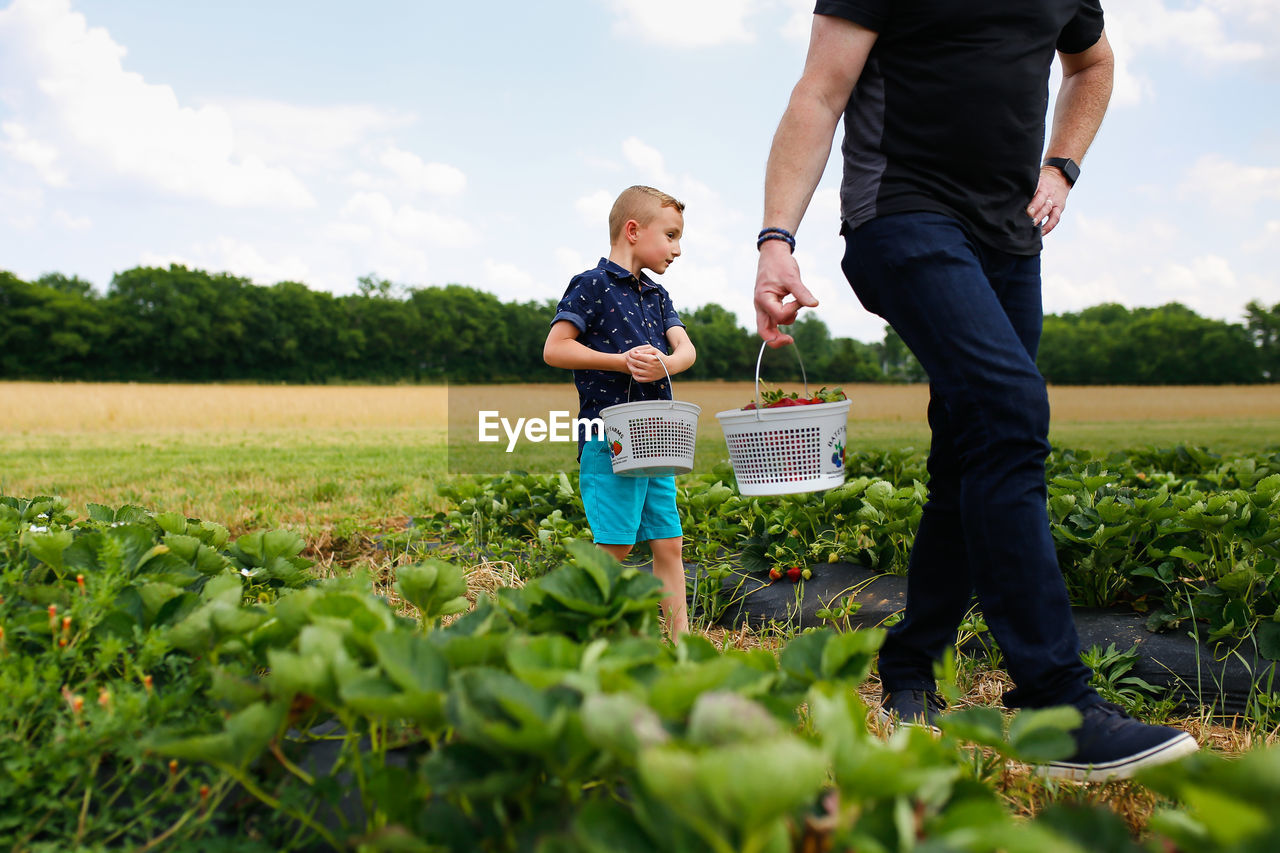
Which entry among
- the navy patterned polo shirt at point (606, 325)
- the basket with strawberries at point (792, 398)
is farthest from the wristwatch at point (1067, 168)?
the navy patterned polo shirt at point (606, 325)

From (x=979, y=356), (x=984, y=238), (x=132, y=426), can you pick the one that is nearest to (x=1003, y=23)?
(x=984, y=238)

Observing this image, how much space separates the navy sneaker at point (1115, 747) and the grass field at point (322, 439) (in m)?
2.80

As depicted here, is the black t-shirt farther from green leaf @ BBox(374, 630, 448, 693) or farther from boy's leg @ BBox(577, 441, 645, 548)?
green leaf @ BBox(374, 630, 448, 693)

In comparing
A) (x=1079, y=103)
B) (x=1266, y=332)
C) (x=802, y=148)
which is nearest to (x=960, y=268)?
(x=802, y=148)

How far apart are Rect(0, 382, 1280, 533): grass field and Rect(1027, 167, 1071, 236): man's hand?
217 centimetres

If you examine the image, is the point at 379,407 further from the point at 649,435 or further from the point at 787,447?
the point at 787,447

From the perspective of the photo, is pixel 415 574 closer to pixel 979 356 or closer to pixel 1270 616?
pixel 979 356

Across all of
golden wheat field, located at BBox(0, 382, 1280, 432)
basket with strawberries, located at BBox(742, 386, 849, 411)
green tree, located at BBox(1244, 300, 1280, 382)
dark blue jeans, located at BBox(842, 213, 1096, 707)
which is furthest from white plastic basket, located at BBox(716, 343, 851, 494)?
green tree, located at BBox(1244, 300, 1280, 382)

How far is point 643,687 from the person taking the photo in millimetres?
926

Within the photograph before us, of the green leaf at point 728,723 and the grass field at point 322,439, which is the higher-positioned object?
the green leaf at point 728,723

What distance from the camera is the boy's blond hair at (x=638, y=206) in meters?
2.96

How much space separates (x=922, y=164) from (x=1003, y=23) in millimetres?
347

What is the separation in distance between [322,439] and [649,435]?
1244 centimetres

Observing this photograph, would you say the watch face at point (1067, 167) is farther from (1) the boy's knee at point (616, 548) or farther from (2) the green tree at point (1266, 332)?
(2) the green tree at point (1266, 332)
